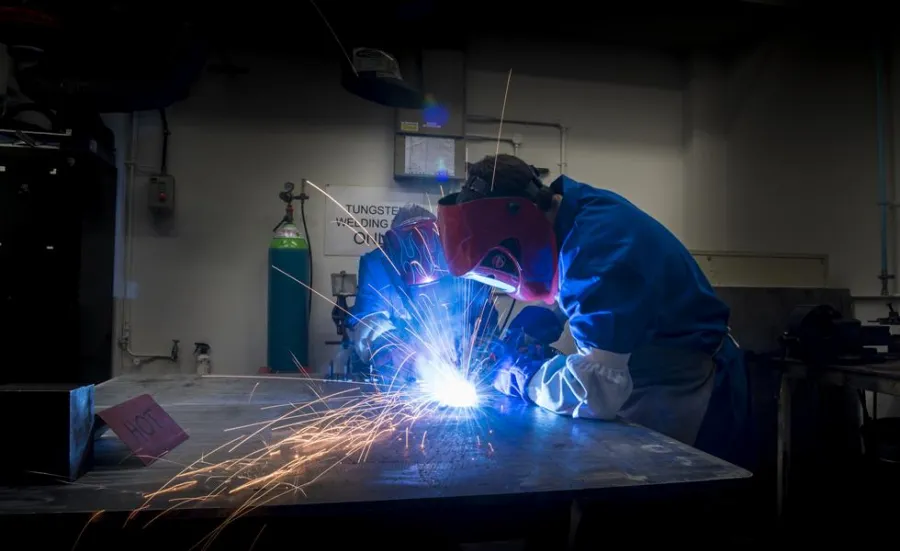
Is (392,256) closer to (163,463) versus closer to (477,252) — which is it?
(477,252)

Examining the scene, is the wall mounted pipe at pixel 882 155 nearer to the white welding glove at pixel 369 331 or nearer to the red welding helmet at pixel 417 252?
the red welding helmet at pixel 417 252

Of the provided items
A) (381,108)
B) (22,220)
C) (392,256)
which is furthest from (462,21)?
(22,220)

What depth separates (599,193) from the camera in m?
1.76

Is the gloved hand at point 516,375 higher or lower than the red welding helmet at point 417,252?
lower

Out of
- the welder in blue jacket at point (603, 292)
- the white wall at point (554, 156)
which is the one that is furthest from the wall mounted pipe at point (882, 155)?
the welder in blue jacket at point (603, 292)

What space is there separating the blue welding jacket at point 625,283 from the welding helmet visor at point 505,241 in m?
0.06

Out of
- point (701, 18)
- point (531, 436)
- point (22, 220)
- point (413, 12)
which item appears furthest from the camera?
point (701, 18)

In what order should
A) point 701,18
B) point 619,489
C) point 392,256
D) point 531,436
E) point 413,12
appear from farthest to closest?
1. point 701,18
2. point 413,12
3. point 392,256
4. point 531,436
5. point 619,489

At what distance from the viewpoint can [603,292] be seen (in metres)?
1.51

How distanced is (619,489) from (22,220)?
10.9ft

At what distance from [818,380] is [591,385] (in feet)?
5.32

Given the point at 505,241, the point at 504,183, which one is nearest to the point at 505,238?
the point at 505,241

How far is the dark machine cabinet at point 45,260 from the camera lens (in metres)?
2.89

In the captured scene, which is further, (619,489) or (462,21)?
(462,21)
